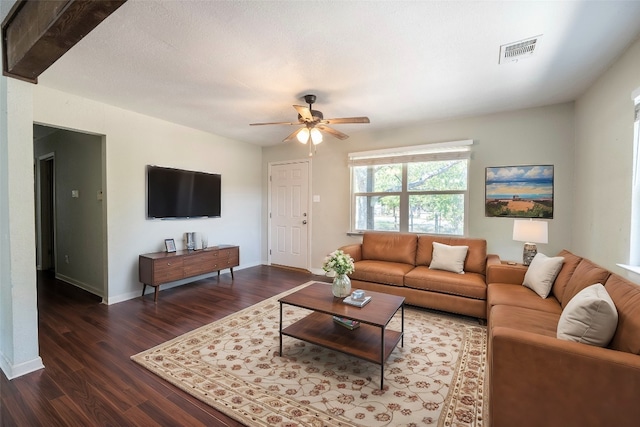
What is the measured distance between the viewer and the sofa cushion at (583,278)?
1896mm

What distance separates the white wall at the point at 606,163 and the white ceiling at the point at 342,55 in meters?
0.18

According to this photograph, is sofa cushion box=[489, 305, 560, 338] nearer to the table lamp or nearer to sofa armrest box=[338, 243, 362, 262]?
the table lamp

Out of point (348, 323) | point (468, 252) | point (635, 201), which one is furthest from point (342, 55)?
point (468, 252)

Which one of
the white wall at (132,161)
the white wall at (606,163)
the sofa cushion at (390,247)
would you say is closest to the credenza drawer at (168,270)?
the white wall at (132,161)

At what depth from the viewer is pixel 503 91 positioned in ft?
9.61

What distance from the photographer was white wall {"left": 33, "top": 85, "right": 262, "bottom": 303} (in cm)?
311

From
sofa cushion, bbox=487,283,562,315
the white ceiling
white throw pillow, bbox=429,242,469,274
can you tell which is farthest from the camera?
white throw pillow, bbox=429,242,469,274

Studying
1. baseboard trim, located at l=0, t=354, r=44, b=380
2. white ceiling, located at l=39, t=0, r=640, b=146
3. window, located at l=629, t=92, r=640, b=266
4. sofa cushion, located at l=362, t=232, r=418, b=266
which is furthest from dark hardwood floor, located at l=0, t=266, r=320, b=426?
window, located at l=629, t=92, r=640, b=266

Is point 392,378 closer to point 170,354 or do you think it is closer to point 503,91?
point 170,354

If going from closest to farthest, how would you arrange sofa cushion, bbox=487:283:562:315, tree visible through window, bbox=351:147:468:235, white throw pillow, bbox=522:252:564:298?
sofa cushion, bbox=487:283:562:315 < white throw pillow, bbox=522:252:564:298 < tree visible through window, bbox=351:147:468:235

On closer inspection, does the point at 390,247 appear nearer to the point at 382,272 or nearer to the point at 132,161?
the point at 382,272

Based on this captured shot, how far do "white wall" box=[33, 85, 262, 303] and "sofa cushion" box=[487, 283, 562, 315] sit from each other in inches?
160

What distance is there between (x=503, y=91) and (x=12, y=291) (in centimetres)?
461

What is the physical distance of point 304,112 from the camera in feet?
8.79
